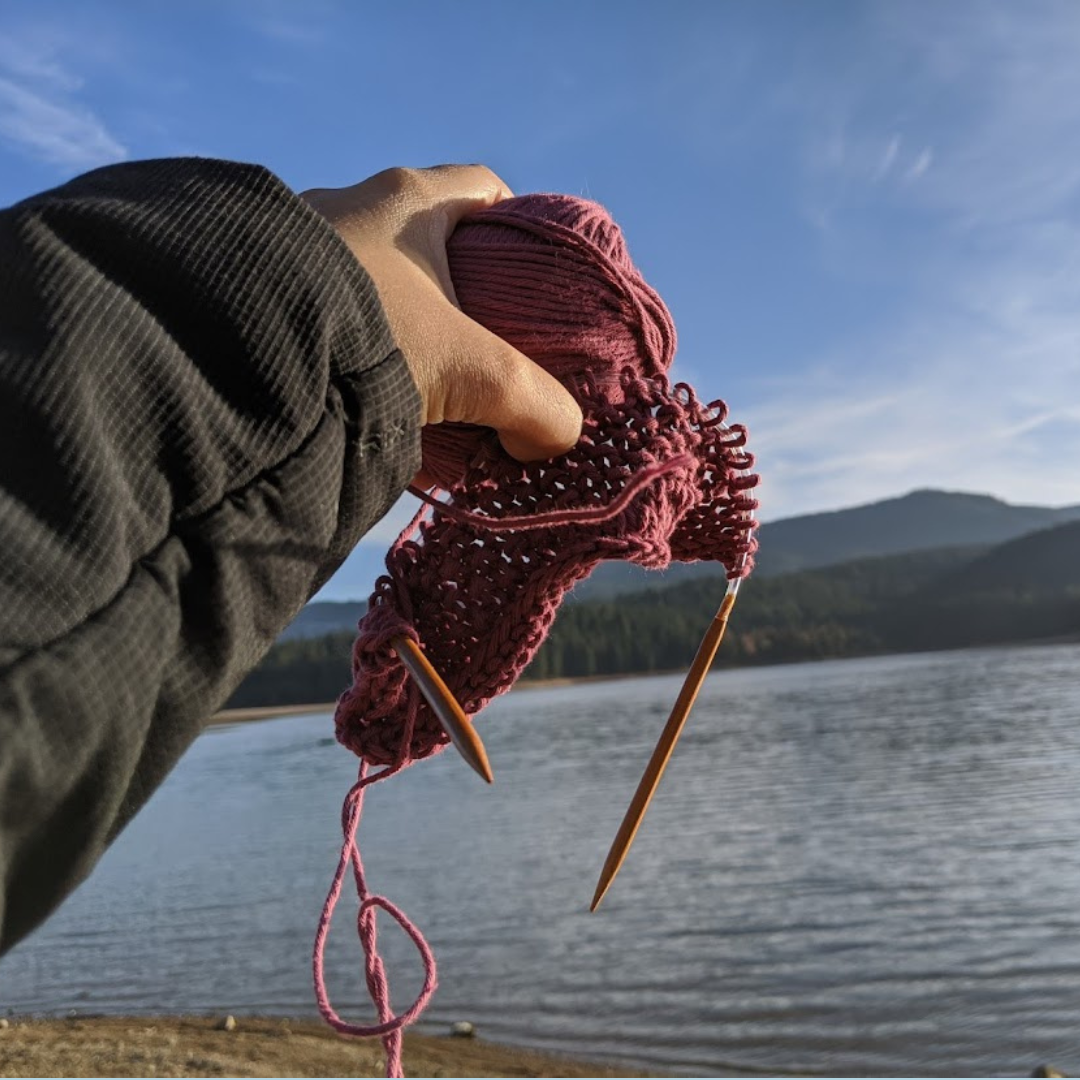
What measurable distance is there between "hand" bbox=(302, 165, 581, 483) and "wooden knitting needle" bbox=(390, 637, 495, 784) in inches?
7.4

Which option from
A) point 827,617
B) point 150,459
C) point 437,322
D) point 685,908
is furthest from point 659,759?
point 827,617

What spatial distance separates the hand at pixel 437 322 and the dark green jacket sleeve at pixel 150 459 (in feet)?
0.27

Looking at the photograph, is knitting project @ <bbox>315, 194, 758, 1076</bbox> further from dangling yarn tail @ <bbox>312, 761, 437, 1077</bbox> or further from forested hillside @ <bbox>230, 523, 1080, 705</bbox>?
forested hillside @ <bbox>230, 523, 1080, 705</bbox>

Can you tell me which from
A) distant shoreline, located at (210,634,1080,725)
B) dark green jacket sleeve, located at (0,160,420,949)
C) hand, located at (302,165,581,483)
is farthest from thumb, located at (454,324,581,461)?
distant shoreline, located at (210,634,1080,725)

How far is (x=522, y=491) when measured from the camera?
0.98 meters

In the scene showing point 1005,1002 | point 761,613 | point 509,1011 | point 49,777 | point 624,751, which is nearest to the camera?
point 49,777

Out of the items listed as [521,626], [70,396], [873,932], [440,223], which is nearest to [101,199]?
[70,396]

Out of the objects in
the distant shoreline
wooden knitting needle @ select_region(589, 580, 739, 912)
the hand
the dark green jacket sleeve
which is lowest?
the distant shoreline

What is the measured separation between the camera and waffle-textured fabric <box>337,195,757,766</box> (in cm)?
96

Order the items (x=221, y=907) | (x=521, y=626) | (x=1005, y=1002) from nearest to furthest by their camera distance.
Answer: (x=521, y=626), (x=1005, y=1002), (x=221, y=907)

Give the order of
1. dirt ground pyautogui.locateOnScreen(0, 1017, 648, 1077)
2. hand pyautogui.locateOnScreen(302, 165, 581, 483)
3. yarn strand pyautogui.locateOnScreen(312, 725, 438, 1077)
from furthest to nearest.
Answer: dirt ground pyautogui.locateOnScreen(0, 1017, 648, 1077) < yarn strand pyautogui.locateOnScreen(312, 725, 438, 1077) < hand pyautogui.locateOnScreen(302, 165, 581, 483)

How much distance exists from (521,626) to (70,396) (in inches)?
24.4

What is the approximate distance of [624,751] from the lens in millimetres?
16703

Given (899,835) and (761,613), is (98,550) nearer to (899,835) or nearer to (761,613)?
(899,835)
